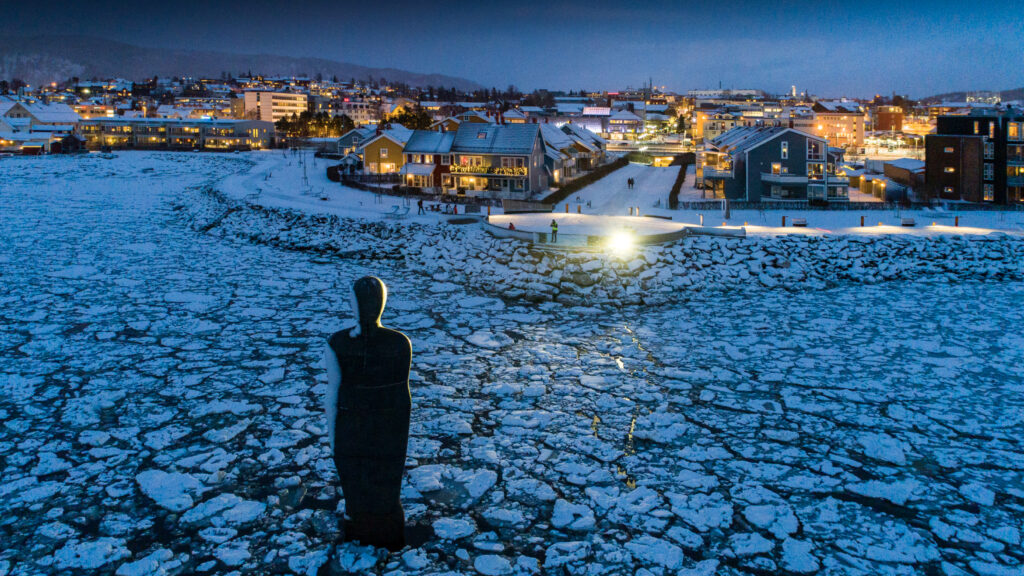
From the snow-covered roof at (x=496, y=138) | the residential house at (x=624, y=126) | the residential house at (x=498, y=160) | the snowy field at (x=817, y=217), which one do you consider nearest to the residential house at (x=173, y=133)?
the residential house at (x=624, y=126)

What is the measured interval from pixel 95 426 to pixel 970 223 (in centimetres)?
3774

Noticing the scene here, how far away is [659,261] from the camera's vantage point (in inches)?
963

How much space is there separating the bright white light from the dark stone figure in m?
18.5

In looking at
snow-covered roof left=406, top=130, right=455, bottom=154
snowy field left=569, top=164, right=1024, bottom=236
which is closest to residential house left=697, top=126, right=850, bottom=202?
snowy field left=569, top=164, right=1024, bottom=236

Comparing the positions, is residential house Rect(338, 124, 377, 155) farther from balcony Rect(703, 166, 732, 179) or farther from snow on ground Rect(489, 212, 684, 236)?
snow on ground Rect(489, 212, 684, 236)

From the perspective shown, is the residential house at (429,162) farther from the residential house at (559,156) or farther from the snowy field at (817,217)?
the snowy field at (817,217)

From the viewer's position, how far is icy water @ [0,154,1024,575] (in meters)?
7.70

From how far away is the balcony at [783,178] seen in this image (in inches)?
1608

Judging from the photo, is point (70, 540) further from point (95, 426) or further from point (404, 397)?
point (404, 397)

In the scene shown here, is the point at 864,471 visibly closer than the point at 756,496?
No

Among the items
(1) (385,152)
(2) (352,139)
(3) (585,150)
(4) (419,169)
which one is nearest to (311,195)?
(4) (419,169)

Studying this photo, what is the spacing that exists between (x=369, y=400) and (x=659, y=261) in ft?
62.3

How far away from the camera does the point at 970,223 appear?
3434 centimetres

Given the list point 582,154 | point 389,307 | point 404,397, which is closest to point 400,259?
point 389,307
